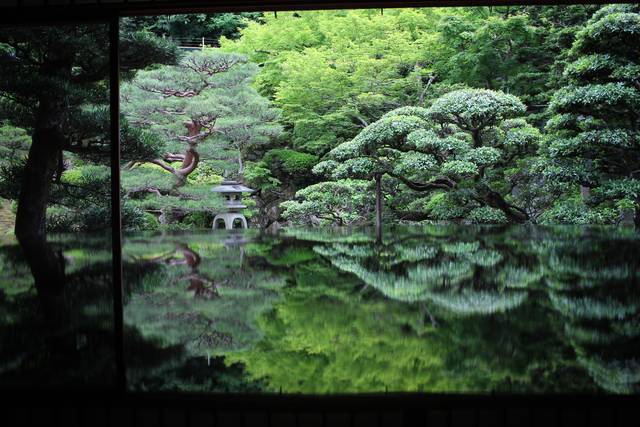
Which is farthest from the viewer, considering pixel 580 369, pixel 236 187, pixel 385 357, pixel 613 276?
pixel 236 187

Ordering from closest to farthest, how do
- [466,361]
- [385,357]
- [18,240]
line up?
[466,361]
[385,357]
[18,240]

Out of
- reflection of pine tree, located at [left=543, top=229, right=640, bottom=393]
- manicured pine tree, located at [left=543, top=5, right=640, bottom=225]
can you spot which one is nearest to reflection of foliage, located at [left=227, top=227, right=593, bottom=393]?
reflection of pine tree, located at [left=543, top=229, right=640, bottom=393]

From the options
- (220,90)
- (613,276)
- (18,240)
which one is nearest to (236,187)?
(220,90)

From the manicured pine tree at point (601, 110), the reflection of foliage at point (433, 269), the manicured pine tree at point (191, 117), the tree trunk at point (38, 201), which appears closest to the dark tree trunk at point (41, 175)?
the tree trunk at point (38, 201)

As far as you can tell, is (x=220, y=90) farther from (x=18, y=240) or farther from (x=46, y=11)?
(x=46, y=11)

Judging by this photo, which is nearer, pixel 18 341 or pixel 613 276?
pixel 18 341

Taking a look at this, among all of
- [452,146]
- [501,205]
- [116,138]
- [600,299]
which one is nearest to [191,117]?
[452,146]

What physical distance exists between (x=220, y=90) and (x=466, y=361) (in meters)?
9.60

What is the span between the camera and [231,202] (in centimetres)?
1194

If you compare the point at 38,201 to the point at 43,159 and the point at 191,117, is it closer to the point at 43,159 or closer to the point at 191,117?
the point at 43,159

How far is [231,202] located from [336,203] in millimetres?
2034

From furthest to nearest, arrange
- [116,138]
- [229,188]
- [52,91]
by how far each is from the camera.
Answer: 1. [229,188]
2. [52,91]
3. [116,138]

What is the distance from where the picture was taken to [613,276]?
6504mm

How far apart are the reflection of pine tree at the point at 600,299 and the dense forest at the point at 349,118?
879mm
